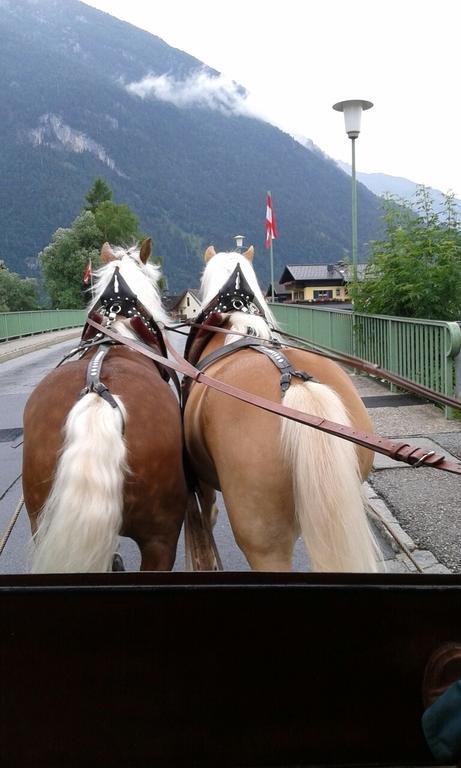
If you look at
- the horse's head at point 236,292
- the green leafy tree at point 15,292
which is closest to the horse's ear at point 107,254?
the horse's head at point 236,292

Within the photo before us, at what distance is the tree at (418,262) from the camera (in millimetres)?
10602

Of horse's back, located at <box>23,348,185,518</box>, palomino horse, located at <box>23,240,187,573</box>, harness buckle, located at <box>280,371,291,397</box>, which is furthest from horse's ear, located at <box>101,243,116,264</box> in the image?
harness buckle, located at <box>280,371,291,397</box>

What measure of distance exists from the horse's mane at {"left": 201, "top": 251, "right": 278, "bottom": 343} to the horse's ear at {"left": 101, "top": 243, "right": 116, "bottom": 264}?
745 mm

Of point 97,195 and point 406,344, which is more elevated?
point 97,195

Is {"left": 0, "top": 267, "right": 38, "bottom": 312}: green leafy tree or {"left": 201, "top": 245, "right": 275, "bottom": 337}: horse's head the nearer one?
{"left": 201, "top": 245, "right": 275, "bottom": 337}: horse's head

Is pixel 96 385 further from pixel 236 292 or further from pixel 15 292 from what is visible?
pixel 15 292

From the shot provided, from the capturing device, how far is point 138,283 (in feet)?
14.1

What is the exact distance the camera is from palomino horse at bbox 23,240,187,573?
2.61m

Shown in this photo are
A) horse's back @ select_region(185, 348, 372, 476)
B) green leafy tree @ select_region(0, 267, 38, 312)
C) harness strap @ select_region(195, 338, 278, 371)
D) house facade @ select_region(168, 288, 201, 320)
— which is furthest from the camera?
green leafy tree @ select_region(0, 267, 38, 312)

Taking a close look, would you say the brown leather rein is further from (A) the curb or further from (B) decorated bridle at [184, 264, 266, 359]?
(A) the curb

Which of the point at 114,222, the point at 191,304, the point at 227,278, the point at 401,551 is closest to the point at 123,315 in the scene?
the point at 227,278

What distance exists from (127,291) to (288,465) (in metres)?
1.97

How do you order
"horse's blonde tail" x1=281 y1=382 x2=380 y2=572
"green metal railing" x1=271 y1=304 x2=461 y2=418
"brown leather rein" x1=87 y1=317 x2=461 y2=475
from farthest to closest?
"green metal railing" x1=271 y1=304 x2=461 y2=418
"horse's blonde tail" x1=281 y1=382 x2=380 y2=572
"brown leather rein" x1=87 y1=317 x2=461 y2=475
